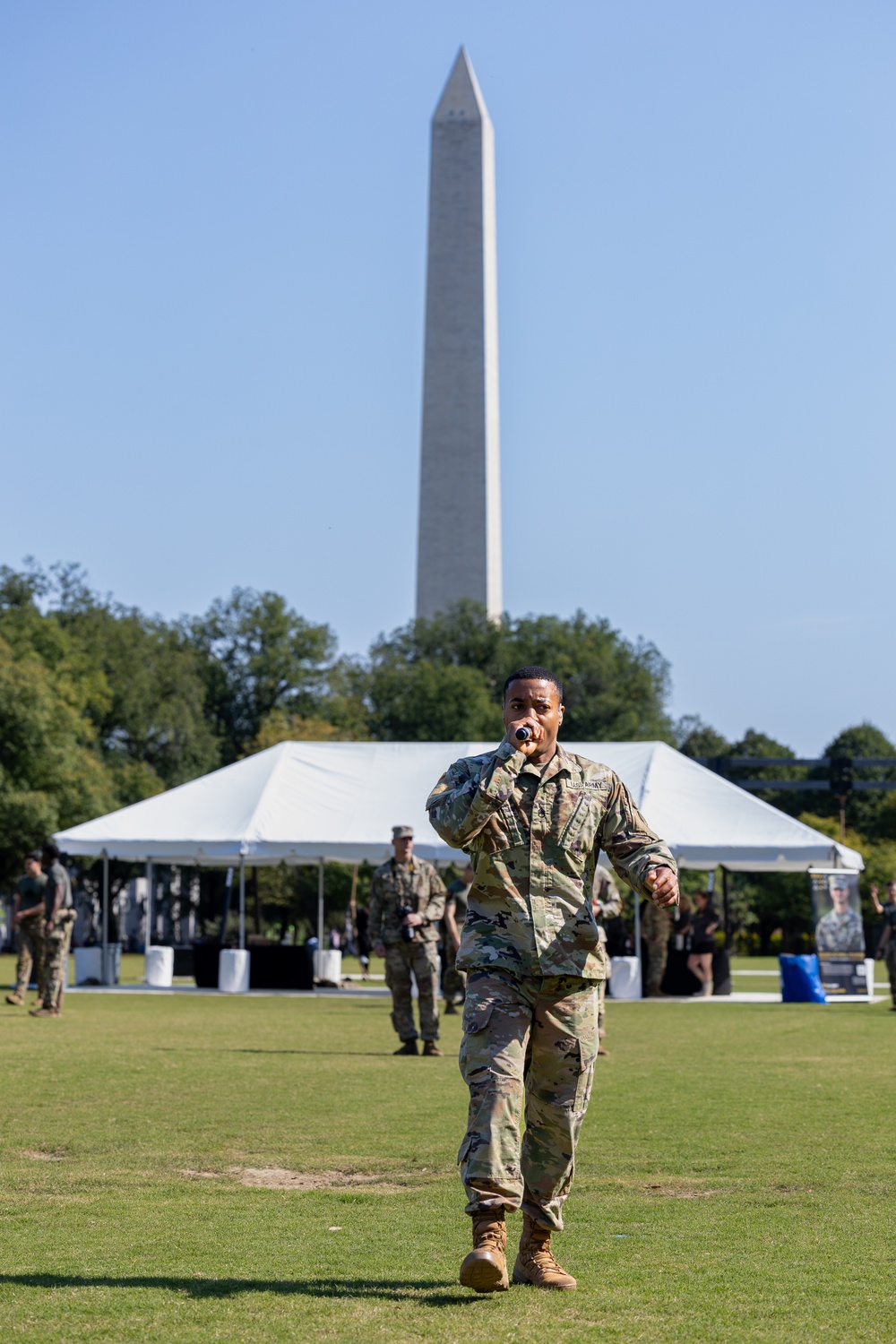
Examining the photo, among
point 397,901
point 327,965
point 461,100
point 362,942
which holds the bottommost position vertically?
point 327,965

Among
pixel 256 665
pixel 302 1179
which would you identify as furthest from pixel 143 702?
pixel 302 1179

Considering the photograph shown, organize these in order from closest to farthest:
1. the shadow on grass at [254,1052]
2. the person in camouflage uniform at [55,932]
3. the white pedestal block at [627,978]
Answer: the shadow on grass at [254,1052] → the person in camouflage uniform at [55,932] → the white pedestal block at [627,978]

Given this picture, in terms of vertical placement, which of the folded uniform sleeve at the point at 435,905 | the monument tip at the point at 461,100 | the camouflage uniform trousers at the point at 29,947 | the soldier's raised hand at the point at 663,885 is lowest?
the camouflage uniform trousers at the point at 29,947

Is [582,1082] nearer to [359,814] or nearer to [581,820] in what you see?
[581,820]

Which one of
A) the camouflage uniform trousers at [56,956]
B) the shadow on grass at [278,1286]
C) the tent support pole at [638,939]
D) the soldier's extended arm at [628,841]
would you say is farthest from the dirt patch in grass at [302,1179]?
the tent support pole at [638,939]

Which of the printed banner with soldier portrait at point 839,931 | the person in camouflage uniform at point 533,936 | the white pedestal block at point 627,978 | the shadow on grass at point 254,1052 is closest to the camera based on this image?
the person in camouflage uniform at point 533,936

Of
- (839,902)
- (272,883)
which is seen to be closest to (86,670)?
(272,883)

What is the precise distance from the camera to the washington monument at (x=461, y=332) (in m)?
59.4

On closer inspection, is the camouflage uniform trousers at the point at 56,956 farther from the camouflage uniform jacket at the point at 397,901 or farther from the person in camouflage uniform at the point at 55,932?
the camouflage uniform jacket at the point at 397,901

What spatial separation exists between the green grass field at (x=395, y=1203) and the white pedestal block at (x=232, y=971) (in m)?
13.4

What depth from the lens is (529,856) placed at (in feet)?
19.3

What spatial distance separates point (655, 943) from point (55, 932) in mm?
12417

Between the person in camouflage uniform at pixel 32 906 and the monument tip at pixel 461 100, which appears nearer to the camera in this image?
the person in camouflage uniform at pixel 32 906

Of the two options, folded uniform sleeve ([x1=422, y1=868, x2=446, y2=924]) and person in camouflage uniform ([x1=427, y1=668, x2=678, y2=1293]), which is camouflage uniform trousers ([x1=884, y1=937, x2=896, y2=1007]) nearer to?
folded uniform sleeve ([x1=422, y1=868, x2=446, y2=924])
